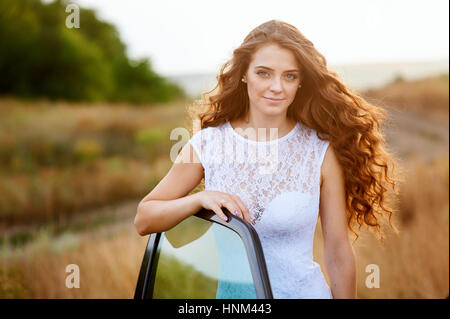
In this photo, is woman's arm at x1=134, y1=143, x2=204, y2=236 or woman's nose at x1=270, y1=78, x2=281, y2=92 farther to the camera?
woman's nose at x1=270, y1=78, x2=281, y2=92

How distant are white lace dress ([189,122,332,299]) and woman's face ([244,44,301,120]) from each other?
19cm

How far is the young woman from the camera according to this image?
1937 mm

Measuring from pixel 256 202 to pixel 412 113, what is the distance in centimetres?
719

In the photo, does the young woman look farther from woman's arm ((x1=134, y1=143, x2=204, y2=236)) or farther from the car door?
the car door

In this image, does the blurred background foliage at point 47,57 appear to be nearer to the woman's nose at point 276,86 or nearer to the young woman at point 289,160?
the young woman at point 289,160

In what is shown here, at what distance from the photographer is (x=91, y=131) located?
43.8ft

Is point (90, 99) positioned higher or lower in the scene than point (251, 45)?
higher

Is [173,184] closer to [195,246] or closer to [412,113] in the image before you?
[195,246]

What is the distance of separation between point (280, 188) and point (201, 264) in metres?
0.55

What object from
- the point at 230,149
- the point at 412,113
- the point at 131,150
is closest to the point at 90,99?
the point at 131,150

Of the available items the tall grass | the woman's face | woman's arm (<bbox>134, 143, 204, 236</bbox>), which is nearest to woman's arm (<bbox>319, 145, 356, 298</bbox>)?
the woman's face

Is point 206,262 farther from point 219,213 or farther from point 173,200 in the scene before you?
point 173,200

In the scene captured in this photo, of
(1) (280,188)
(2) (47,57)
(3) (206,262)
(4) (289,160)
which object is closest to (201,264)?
(3) (206,262)

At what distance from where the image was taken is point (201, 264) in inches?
62.2
